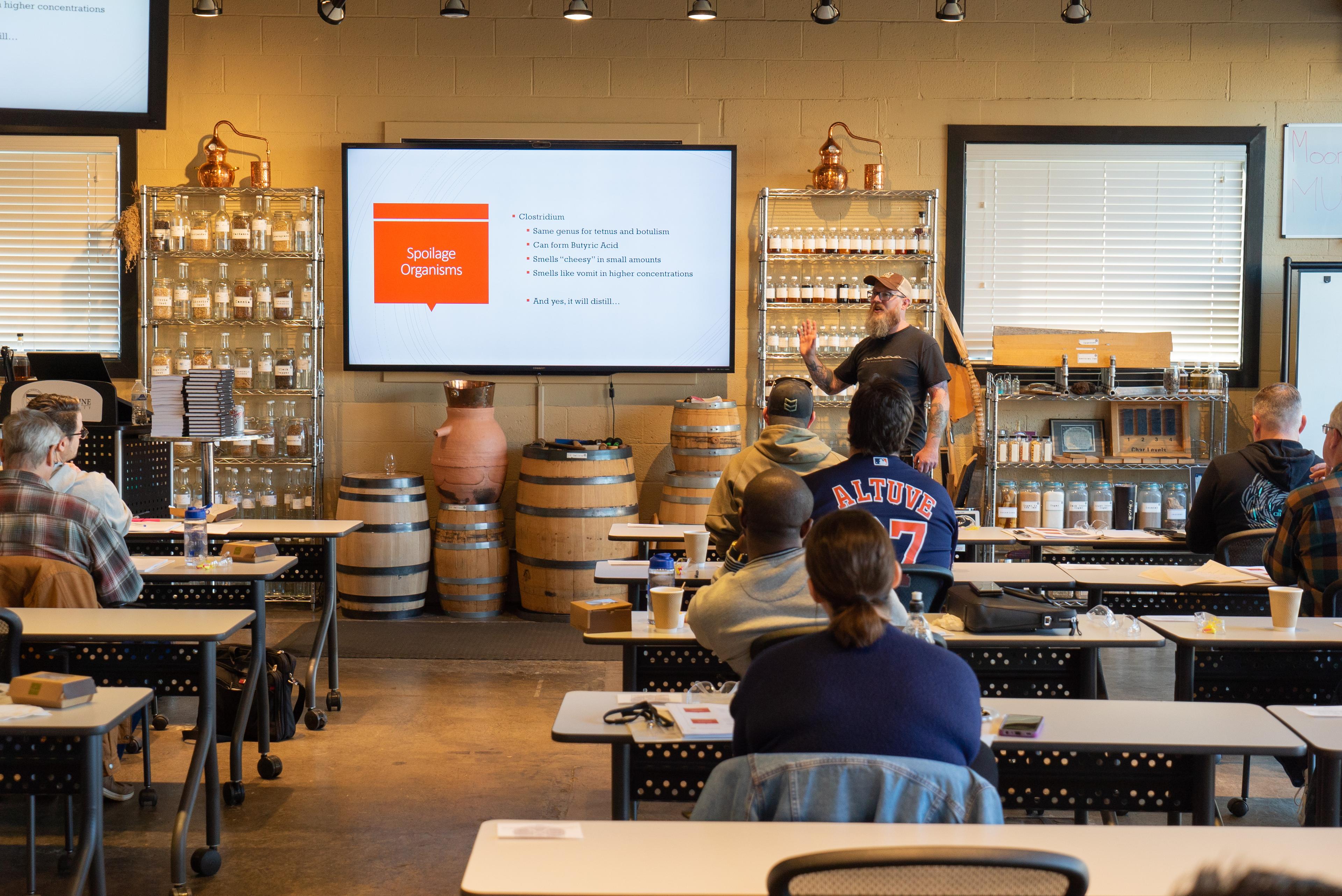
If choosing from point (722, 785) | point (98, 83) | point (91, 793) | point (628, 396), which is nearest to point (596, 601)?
point (91, 793)

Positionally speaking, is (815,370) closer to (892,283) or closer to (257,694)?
(892,283)

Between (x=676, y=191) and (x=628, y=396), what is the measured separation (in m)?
1.23

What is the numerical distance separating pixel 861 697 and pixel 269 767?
2.83 meters

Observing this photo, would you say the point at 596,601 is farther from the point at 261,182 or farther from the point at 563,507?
the point at 261,182

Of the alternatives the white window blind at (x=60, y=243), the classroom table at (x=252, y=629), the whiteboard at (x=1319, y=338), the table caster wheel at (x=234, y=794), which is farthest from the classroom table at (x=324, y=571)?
the whiteboard at (x=1319, y=338)

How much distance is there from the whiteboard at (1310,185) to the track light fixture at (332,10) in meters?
5.46

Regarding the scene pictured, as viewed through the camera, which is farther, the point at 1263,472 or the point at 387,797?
the point at 1263,472

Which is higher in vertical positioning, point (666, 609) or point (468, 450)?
point (468, 450)

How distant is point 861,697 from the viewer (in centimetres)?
169

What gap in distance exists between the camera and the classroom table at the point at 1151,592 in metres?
3.74

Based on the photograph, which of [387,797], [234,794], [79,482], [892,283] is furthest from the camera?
[892,283]

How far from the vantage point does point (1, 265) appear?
708 centimetres

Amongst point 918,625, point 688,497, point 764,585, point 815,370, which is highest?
point 815,370

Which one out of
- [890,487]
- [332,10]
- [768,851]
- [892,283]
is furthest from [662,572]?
[332,10]
